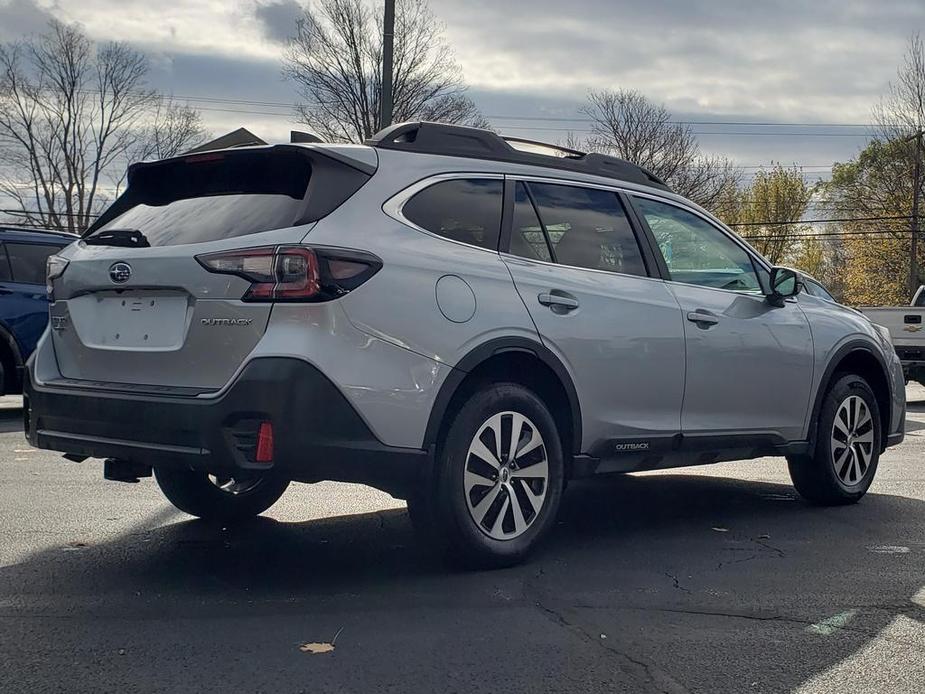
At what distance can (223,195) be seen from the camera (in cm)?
441

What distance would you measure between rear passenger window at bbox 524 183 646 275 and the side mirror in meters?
1.10

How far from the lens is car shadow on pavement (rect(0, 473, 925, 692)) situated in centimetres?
348

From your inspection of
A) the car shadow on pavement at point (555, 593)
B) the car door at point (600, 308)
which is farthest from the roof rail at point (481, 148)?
the car shadow on pavement at point (555, 593)

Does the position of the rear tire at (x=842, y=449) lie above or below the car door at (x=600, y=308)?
below

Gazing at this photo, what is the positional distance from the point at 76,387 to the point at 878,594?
136 inches

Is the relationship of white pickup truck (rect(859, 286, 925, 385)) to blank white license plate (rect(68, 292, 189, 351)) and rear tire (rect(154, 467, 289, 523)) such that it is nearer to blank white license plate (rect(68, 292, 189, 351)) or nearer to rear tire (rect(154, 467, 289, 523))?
rear tire (rect(154, 467, 289, 523))

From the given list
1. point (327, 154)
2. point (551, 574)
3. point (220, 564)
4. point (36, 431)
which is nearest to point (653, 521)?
point (551, 574)

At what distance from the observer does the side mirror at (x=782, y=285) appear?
20.1 ft

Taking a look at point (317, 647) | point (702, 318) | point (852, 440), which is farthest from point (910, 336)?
point (317, 647)

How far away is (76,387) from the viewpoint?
4414 mm

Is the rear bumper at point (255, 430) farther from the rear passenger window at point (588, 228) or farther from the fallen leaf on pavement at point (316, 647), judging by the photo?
the rear passenger window at point (588, 228)

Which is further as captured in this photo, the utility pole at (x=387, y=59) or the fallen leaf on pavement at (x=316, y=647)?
the utility pole at (x=387, y=59)

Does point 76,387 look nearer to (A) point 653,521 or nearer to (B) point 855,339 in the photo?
(A) point 653,521

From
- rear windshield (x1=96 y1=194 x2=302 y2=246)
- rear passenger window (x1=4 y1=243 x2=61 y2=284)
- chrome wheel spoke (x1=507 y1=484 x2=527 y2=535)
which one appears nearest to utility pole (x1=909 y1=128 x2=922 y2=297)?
rear passenger window (x1=4 y1=243 x2=61 y2=284)
